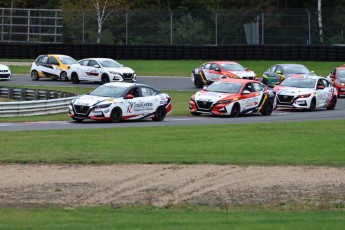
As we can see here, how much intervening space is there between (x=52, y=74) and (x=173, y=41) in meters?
14.1

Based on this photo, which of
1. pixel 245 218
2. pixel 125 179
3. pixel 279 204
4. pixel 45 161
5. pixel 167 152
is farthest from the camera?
pixel 167 152

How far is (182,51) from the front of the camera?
185 feet

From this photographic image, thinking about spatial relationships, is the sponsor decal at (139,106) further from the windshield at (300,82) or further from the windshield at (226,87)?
A: the windshield at (300,82)

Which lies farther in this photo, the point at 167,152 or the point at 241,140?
the point at 241,140

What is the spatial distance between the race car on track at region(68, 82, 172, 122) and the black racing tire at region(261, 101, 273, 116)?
4.29m

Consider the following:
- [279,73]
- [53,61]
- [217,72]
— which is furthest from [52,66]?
[279,73]

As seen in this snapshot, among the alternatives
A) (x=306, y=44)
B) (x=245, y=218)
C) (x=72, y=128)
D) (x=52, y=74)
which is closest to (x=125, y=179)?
(x=245, y=218)

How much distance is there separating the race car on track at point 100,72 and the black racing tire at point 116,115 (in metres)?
16.0

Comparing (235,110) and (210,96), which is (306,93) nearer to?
(235,110)

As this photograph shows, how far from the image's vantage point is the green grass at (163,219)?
1149 centimetres

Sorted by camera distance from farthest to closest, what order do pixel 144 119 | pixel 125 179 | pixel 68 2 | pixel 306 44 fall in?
pixel 68 2 → pixel 306 44 → pixel 144 119 → pixel 125 179

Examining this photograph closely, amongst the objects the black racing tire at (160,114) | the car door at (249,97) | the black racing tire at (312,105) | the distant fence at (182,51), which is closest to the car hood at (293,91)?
the black racing tire at (312,105)

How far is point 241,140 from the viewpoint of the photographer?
A: 22.0 metres

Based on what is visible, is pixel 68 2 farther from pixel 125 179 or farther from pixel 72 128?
pixel 125 179
